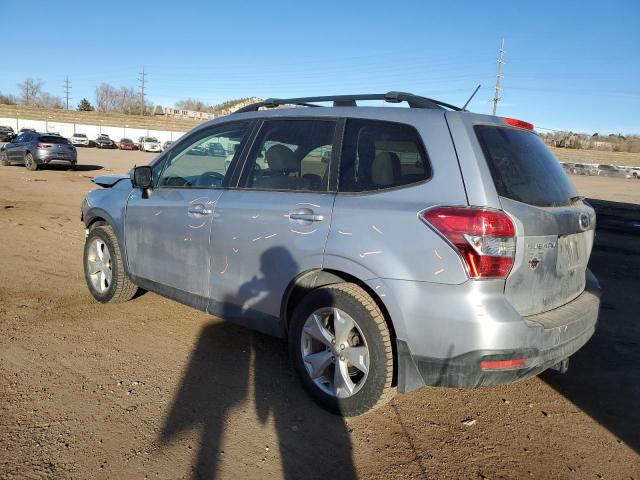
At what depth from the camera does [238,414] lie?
3.04m

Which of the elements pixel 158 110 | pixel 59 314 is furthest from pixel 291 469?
pixel 158 110

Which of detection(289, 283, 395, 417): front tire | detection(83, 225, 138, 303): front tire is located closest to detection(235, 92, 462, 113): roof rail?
detection(289, 283, 395, 417): front tire

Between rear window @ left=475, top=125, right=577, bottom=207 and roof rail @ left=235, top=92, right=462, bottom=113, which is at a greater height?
roof rail @ left=235, top=92, right=462, bottom=113

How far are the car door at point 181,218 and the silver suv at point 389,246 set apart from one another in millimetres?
20

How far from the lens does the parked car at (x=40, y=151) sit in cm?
2070

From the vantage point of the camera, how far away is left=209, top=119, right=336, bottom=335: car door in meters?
3.15

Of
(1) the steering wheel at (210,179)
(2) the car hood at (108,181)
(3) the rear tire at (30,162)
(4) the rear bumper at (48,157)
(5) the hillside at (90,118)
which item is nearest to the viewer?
(1) the steering wheel at (210,179)

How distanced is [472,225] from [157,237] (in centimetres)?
268

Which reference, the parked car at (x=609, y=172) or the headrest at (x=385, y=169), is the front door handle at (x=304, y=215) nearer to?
the headrest at (x=385, y=169)

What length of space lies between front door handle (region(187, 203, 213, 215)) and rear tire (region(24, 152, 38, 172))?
804 inches

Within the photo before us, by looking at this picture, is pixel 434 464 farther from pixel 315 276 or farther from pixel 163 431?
pixel 163 431

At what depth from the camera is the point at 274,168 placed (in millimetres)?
3553

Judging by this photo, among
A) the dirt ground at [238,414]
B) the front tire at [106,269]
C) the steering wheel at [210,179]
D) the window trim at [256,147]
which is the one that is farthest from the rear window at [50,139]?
the window trim at [256,147]

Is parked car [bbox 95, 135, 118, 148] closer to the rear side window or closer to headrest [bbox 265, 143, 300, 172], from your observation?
headrest [bbox 265, 143, 300, 172]
